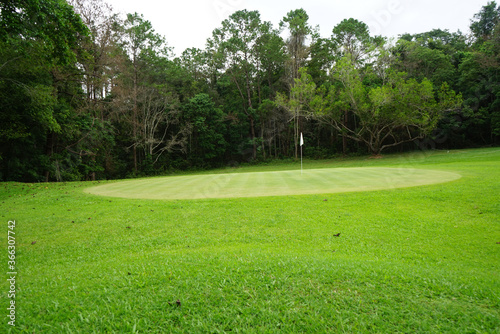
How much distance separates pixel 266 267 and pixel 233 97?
36.6m

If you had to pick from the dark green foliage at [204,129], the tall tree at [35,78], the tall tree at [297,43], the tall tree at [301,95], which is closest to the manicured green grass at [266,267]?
the tall tree at [35,78]

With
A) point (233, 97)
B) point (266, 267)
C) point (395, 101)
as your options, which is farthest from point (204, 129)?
point (266, 267)

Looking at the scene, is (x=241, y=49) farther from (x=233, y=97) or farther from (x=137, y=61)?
(x=137, y=61)

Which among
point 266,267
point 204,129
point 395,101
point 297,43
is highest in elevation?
point 297,43

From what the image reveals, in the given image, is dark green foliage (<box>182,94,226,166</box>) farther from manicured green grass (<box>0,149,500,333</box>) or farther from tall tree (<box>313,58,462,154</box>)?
manicured green grass (<box>0,149,500,333</box>)

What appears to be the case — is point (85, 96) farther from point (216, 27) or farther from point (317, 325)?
point (317, 325)

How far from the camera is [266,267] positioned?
3.18 meters

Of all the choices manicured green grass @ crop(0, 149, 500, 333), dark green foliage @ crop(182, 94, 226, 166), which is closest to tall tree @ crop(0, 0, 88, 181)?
manicured green grass @ crop(0, 149, 500, 333)

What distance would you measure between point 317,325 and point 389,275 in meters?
1.36

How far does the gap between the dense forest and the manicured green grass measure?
13.9 meters

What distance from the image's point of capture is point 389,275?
9.79ft

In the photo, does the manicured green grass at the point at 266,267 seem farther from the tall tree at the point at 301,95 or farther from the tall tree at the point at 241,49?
the tall tree at the point at 241,49

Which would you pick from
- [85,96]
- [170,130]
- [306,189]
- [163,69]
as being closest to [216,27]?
[163,69]

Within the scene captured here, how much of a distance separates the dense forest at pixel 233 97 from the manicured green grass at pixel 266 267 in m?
13.9
